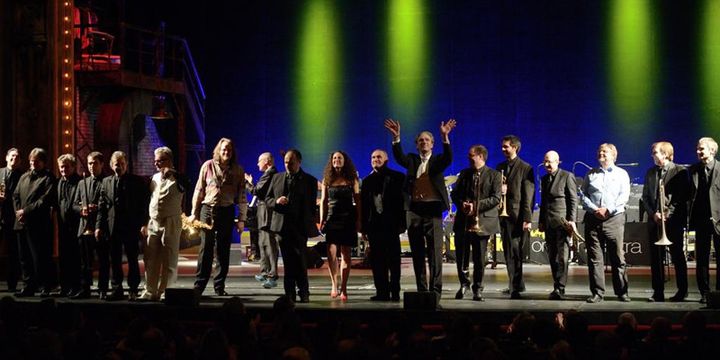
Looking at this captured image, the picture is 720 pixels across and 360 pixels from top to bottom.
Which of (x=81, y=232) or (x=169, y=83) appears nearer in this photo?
(x=81, y=232)

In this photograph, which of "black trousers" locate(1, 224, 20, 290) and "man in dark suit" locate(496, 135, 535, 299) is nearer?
"man in dark suit" locate(496, 135, 535, 299)

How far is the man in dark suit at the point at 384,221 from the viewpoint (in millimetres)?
9391

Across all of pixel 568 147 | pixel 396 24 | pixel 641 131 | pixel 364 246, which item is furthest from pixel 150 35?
pixel 641 131

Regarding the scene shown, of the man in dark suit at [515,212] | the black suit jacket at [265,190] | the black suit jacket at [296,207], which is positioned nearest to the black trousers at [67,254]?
the black suit jacket at [265,190]

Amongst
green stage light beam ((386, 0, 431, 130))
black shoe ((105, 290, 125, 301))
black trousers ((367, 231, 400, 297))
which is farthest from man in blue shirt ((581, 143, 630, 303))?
green stage light beam ((386, 0, 431, 130))

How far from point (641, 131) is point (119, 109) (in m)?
9.08

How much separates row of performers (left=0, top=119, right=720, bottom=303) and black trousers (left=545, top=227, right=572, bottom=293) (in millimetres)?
12

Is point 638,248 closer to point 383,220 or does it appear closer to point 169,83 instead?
point 383,220

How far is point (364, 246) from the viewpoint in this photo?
50.2 feet

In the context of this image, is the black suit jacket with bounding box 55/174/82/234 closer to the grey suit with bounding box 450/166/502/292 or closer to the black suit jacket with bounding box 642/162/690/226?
the grey suit with bounding box 450/166/502/292

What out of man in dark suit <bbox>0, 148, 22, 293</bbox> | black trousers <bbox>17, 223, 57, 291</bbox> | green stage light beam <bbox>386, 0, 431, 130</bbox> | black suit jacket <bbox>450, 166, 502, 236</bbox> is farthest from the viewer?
green stage light beam <bbox>386, 0, 431, 130</bbox>

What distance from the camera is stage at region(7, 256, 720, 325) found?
8320mm

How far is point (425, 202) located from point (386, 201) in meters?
0.41

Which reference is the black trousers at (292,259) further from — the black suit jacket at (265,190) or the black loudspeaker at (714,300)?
the black loudspeaker at (714,300)
